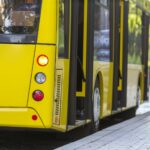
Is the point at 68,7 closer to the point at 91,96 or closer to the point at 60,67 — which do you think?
the point at 60,67

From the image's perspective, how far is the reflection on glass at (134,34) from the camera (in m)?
15.8

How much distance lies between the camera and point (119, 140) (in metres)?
10.5

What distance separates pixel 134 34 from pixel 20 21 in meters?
7.34

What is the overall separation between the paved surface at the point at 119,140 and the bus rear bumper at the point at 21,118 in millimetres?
509

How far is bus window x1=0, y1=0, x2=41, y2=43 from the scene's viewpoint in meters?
9.55

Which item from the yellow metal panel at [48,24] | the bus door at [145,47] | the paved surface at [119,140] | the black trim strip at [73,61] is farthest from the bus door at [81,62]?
the bus door at [145,47]

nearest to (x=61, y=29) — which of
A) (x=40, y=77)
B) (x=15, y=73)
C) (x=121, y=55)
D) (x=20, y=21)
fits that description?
(x=20, y=21)

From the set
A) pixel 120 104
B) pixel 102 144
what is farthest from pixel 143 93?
pixel 102 144

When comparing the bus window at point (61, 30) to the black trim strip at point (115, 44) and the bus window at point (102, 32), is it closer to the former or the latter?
the bus window at point (102, 32)

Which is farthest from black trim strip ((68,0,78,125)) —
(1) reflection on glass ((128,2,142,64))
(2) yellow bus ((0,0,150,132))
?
(1) reflection on glass ((128,2,142,64))

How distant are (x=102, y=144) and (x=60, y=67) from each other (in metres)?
1.27

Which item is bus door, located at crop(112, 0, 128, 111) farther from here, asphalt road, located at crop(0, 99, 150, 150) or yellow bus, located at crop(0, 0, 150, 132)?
asphalt road, located at crop(0, 99, 150, 150)

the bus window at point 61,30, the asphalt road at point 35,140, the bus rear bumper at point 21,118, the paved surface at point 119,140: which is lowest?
the asphalt road at point 35,140

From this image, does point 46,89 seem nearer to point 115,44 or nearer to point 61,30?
point 61,30
